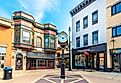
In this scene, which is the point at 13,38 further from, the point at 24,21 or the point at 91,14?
the point at 91,14

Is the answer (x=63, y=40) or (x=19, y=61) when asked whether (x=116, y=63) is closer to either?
(x=63, y=40)

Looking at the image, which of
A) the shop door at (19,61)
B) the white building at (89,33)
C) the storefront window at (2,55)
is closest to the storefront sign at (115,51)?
the white building at (89,33)

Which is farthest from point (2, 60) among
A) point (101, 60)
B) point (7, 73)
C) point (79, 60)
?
point (101, 60)

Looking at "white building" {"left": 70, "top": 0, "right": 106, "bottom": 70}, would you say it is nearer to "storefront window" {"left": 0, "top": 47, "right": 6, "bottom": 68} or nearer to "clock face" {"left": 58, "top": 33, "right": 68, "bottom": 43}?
"clock face" {"left": 58, "top": 33, "right": 68, "bottom": 43}

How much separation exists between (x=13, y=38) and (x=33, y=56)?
→ 6.09 meters

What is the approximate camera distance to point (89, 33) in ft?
106

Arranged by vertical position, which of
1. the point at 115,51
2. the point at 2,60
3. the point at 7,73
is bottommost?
the point at 7,73

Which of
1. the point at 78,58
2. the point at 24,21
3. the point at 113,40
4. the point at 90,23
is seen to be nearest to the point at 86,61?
the point at 78,58

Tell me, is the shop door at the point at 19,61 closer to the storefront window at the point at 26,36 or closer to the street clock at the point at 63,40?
the storefront window at the point at 26,36

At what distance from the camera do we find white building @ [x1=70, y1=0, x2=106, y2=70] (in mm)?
28469

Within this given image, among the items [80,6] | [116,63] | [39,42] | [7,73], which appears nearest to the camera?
[7,73]

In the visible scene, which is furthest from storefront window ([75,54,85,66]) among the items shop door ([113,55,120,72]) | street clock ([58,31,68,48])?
street clock ([58,31,68,48])

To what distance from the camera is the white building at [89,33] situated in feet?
93.4

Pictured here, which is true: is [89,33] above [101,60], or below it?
above
